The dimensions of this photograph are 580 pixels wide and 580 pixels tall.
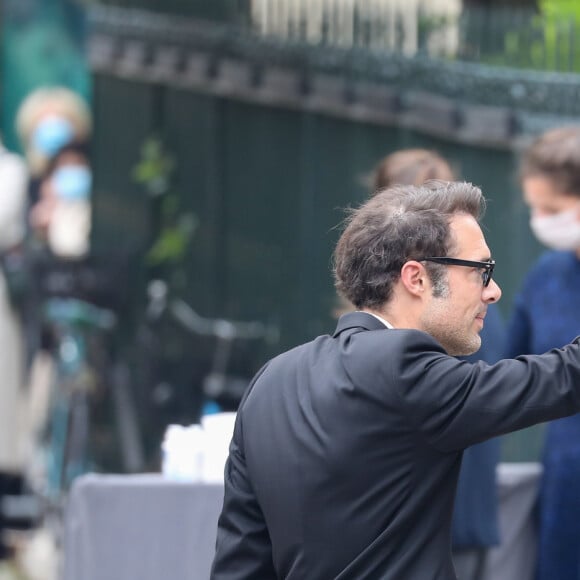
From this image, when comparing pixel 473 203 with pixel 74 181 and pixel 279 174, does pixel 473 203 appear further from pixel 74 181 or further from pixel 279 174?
pixel 74 181

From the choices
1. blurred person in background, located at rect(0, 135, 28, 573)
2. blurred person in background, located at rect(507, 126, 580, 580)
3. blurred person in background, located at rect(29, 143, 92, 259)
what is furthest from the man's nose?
blurred person in background, located at rect(29, 143, 92, 259)

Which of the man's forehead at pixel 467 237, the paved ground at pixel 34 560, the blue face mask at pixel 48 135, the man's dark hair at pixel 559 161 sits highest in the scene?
the blue face mask at pixel 48 135

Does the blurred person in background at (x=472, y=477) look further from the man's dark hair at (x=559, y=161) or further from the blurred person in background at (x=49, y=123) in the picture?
the blurred person in background at (x=49, y=123)

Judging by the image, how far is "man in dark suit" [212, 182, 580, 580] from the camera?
2.52 m

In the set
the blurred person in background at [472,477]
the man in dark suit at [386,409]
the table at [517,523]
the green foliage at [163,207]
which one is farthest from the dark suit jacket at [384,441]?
the green foliage at [163,207]

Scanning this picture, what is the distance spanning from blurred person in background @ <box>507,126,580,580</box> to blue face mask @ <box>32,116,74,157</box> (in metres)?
5.06

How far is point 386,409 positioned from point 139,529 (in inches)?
71.1

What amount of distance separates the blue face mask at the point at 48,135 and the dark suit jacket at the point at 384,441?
6.31 meters

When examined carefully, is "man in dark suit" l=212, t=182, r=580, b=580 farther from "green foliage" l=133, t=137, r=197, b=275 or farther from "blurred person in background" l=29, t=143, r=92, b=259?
"blurred person in background" l=29, t=143, r=92, b=259

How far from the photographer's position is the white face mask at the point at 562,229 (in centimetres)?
408

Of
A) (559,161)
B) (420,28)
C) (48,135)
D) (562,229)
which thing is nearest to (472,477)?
(562,229)

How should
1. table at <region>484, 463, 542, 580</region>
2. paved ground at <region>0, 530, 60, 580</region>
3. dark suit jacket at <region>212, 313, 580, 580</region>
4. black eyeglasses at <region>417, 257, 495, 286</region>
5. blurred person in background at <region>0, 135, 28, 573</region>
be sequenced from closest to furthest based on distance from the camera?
Answer: dark suit jacket at <region>212, 313, 580, 580</region>
black eyeglasses at <region>417, 257, 495, 286</region>
table at <region>484, 463, 542, 580</region>
paved ground at <region>0, 530, 60, 580</region>
blurred person in background at <region>0, 135, 28, 573</region>

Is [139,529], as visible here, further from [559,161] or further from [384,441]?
[384,441]

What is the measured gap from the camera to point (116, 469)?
903cm
